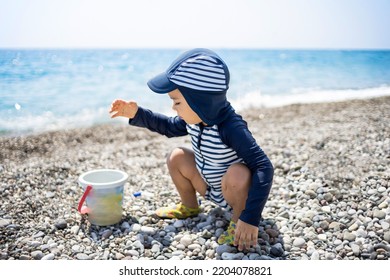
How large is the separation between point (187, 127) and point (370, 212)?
1.25 metres

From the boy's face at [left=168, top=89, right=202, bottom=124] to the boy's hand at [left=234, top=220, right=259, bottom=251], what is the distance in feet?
1.96

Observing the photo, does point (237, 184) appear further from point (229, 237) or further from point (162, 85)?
point (162, 85)

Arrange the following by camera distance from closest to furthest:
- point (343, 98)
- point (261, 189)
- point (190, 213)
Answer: point (261, 189) → point (190, 213) → point (343, 98)

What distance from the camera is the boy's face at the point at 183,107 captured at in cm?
209

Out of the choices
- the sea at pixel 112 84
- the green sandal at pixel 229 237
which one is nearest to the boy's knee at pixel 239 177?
the green sandal at pixel 229 237

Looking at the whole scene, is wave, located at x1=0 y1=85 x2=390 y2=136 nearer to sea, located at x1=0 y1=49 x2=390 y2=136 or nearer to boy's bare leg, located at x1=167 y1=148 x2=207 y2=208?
sea, located at x1=0 y1=49 x2=390 y2=136

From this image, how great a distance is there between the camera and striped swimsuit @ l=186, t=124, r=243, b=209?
2168mm

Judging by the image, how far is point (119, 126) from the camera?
20.2 feet

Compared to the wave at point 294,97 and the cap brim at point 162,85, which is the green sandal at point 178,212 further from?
the wave at point 294,97

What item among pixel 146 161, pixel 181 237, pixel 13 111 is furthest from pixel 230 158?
pixel 13 111

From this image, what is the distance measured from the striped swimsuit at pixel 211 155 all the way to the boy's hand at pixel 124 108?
36cm

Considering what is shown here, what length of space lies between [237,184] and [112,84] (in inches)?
337

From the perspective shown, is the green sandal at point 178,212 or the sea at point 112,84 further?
the sea at point 112,84
